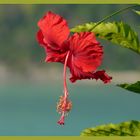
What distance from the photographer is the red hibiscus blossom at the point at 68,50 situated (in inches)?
83.7

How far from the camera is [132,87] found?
2412 millimetres

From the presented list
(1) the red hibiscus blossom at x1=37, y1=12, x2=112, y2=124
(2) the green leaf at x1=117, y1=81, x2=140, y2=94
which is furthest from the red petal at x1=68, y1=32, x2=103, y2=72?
(2) the green leaf at x1=117, y1=81, x2=140, y2=94

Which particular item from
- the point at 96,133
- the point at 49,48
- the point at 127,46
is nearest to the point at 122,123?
the point at 96,133

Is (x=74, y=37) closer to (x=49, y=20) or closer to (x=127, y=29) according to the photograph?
(x=49, y=20)

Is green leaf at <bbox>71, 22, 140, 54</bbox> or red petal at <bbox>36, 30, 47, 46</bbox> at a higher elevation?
green leaf at <bbox>71, 22, 140, 54</bbox>

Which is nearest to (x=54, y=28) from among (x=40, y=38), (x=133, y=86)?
(x=40, y=38)

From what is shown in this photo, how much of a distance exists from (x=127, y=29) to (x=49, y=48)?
0.38 meters

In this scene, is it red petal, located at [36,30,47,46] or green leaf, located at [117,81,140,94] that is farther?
green leaf, located at [117,81,140,94]

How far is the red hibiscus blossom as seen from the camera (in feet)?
6.97

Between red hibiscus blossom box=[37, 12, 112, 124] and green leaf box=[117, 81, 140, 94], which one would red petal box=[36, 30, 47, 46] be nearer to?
red hibiscus blossom box=[37, 12, 112, 124]

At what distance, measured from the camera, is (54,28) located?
7.02 feet

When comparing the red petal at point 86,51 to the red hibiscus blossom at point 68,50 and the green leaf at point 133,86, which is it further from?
the green leaf at point 133,86

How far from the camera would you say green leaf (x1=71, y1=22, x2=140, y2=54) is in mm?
2465

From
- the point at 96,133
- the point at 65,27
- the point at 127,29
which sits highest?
the point at 127,29
